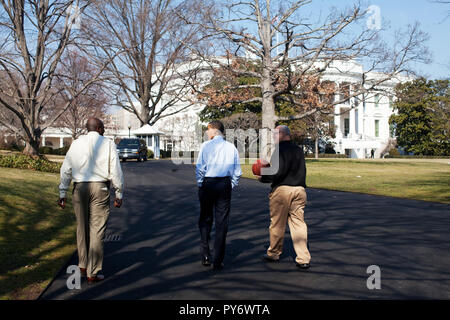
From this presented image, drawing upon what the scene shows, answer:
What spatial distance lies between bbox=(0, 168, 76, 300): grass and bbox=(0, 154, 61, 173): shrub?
7540mm

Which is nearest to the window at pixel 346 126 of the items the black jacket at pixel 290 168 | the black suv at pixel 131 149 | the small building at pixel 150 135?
the small building at pixel 150 135

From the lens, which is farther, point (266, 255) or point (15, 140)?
point (15, 140)

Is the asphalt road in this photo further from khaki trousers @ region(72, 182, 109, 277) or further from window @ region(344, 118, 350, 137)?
window @ region(344, 118, 350, 137)

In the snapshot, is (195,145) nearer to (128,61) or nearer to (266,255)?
(128,61)

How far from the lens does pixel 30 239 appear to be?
8.15 m

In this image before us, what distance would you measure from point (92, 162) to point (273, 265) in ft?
8.49

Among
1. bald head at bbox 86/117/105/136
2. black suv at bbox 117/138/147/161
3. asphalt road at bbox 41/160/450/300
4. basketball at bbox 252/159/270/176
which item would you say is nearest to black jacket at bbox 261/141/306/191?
basketball at bbox 252/159/270/176

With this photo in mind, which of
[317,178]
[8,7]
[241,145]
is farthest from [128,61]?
[317,178]

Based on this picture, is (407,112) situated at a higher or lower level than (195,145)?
higher

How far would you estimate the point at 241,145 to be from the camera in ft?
177

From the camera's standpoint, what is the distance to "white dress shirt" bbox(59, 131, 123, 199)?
583cm

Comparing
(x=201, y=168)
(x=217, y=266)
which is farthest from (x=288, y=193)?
(x=217, y=266)

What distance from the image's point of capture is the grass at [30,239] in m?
5.68
